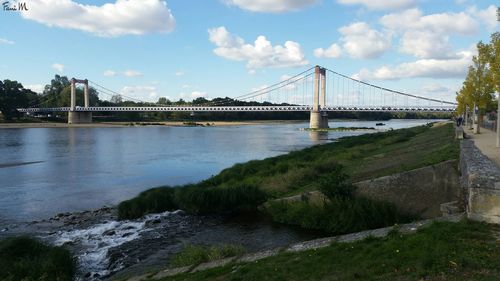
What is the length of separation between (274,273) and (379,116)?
172m

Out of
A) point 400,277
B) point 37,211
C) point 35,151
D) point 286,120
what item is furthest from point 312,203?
point 286,120

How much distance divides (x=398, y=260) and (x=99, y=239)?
877 cm

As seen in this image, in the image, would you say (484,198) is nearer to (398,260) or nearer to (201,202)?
(398,260)

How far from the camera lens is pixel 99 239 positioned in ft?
39.6

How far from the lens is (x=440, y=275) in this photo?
16.8 ft

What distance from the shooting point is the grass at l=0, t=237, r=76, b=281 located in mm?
8281

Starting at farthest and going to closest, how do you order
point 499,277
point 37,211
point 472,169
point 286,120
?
1. point 286,120
2. point 37,211
3. point 472,169
4. point 499,277

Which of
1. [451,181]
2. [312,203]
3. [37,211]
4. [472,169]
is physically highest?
[472,169]

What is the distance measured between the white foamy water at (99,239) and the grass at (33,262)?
623mm

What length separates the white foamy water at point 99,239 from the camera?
10.0m

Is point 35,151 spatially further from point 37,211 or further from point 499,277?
point 499,277

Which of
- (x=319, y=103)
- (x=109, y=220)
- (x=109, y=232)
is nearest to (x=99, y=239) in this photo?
(x=109, y=232)

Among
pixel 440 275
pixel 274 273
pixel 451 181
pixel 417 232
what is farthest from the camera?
pixel 451 181

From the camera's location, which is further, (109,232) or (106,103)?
(106,103)
